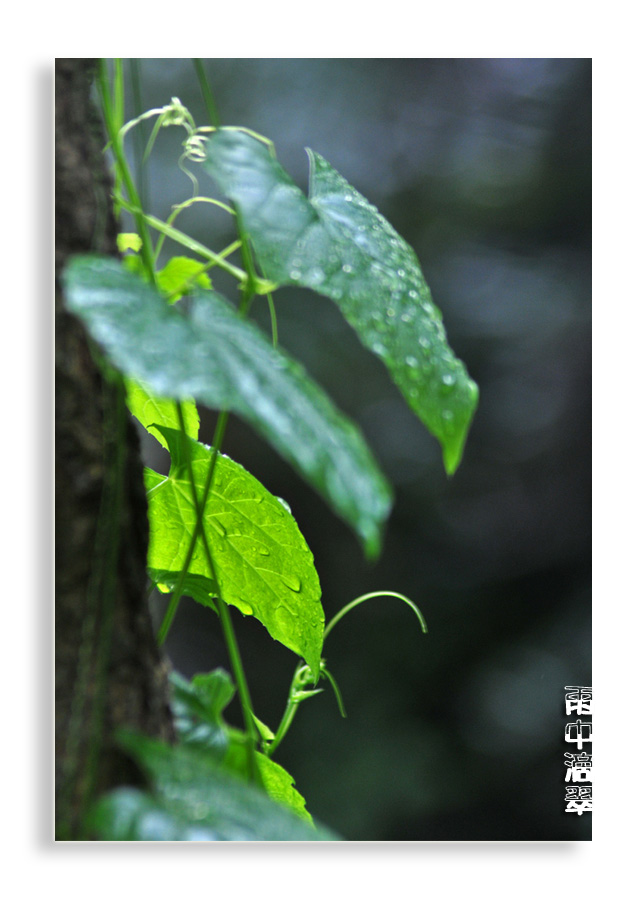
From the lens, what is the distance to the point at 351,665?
1.65 m

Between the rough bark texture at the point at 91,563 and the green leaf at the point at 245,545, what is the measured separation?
14cm

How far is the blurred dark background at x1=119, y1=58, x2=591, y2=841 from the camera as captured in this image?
1.41 metres

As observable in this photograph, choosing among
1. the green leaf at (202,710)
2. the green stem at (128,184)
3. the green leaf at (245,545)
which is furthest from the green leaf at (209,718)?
the green stem at (128,184)

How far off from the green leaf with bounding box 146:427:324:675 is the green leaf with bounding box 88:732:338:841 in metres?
0.21

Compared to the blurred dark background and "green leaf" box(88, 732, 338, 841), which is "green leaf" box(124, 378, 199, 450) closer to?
"green leaf" box(88, 732, 338, 841)

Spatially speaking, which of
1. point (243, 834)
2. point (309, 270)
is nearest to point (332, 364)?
point (309, 270)

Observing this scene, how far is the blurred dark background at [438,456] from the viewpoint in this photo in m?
1.41

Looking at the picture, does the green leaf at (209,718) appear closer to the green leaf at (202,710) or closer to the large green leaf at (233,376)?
the green leaf at (202,710)

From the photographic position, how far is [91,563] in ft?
1.34

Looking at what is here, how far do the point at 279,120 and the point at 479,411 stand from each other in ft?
2.25

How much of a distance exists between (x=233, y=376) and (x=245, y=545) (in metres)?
0.30

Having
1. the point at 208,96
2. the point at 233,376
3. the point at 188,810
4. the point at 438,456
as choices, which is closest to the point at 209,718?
the point at 188,810
